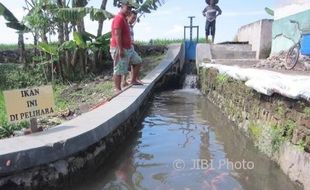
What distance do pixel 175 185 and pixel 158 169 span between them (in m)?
0.59

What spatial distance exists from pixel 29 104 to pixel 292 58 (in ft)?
22.7

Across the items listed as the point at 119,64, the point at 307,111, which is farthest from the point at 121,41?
the point at 307,111

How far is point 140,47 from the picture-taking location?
16375 mm

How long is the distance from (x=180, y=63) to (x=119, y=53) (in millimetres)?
8181

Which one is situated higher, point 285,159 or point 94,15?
point 94,15

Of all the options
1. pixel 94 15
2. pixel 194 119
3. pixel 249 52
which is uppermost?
pixel 94 15

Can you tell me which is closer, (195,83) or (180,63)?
(195,83)

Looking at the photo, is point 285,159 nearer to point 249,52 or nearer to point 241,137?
point 241,137

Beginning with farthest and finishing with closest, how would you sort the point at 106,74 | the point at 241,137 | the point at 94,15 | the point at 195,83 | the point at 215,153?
the point at 195,83
the point at 106,74
the point at 94,15
the point at 241,137
the point at 215,153

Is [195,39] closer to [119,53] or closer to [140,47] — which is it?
[140,47]

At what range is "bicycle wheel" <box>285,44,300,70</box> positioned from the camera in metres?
9.25

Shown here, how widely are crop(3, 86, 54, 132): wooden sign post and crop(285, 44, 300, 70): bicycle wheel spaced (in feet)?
21.3

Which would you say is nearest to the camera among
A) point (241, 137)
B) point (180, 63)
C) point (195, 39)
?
point (241, 137)

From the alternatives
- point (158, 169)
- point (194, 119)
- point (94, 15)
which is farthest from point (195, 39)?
point (158, 169)
